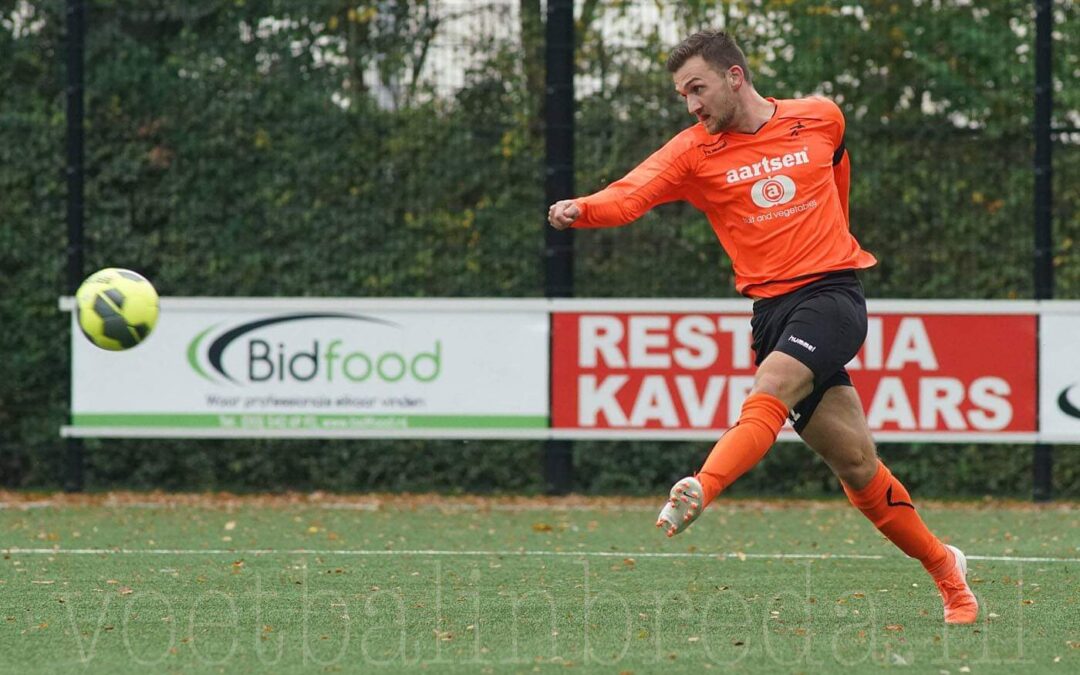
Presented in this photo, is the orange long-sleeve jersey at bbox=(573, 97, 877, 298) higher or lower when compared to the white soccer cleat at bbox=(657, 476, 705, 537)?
higher

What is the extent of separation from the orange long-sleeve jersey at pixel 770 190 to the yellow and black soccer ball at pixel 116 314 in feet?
8.76

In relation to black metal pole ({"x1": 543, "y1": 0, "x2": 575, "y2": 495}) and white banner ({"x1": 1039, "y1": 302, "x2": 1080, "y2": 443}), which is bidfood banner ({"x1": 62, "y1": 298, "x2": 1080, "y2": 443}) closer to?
white banner ({"x1": 1039, "y1": 302, "x2": 1080, "y2": 443})

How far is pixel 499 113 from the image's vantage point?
39.9ft

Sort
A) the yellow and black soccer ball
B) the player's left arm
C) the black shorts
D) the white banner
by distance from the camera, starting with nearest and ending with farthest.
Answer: the black shorts
the player's left arm
the yellow and black soccer ball
the white banner

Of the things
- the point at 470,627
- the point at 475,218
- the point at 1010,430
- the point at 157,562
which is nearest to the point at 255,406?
the point at 475,218

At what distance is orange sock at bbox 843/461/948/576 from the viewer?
5984 mm

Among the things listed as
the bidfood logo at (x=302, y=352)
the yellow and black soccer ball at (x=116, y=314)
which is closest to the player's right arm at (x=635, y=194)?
the yellow and black soccer ball at (x=116, y=314)

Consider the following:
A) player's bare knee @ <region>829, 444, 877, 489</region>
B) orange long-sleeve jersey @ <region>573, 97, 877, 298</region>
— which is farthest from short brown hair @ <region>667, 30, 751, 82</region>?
player's bare knee @ <region>829, 444, 877, 489</region>

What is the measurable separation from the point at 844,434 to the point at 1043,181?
6.36m

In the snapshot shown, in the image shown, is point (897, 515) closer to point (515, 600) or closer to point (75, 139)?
point (515, 600)

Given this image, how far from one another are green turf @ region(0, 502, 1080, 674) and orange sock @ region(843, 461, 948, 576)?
0.82 ft

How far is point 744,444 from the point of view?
211 inches

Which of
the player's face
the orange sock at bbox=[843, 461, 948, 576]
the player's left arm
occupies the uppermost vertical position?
the player's face

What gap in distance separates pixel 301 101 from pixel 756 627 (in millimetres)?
7462
